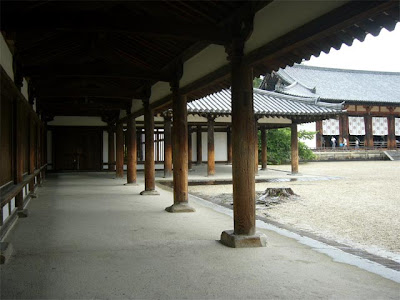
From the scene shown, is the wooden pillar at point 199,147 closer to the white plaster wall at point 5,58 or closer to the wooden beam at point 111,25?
the white plaster wall at point 5,58

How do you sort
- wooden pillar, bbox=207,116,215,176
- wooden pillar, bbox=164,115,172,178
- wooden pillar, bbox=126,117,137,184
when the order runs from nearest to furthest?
wooden pillar, bbox=126,117,137,184 → wooden pillar, bbox=207,116,215,176 → wooden pillar, bbox=164,115,172,178

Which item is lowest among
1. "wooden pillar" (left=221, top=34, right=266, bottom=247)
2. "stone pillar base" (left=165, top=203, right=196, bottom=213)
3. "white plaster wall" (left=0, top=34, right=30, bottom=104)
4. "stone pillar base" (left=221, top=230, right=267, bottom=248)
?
"stone pillar base" (left=221, top=230, right=267, bottom=248)

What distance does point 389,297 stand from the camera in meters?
2.98

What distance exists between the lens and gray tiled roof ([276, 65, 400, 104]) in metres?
32.2

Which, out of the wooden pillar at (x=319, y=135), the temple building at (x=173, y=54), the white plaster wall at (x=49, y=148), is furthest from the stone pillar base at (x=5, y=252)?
the wooden pillar at (x=319, y=135)

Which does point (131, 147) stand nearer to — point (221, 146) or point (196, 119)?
point (196, 119)

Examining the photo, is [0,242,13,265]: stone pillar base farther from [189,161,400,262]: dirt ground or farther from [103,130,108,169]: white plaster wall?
[103,130,108,169]: white plaster wall

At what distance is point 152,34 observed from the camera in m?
4.54

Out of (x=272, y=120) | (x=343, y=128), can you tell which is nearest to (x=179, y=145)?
(x=272, y=120)

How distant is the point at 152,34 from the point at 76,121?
14339 mm

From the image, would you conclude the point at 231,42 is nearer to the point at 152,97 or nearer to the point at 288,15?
the point at 288,15

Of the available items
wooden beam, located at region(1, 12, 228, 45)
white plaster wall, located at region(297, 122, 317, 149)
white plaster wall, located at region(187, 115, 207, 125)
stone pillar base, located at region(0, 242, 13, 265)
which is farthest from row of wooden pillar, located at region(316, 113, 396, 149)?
stone pillar base, located at region(0, 242, 13, 265)

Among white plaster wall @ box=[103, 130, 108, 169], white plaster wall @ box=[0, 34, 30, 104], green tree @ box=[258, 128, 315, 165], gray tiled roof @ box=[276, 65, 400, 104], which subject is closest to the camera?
white plaster wall @ box=[0, 34, 30, 104]

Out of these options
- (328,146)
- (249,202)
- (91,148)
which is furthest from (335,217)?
(328,146)
